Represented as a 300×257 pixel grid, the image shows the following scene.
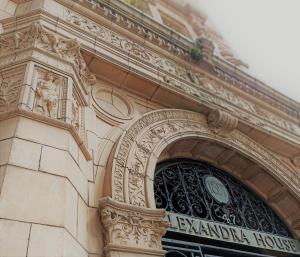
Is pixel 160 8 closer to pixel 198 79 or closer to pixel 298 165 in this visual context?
pixel 198 79

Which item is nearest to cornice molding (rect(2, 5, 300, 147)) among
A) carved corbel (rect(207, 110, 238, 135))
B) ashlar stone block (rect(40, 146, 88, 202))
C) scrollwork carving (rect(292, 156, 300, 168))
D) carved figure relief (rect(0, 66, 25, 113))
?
carved corbel (rect(207, 110, 238, 135))

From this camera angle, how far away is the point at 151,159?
3.98 metres

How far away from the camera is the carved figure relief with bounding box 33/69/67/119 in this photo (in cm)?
314

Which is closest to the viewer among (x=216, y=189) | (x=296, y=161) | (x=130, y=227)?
(x=130, y=227)

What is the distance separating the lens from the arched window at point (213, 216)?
4109 mm

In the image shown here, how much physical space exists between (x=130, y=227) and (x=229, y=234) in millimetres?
2124

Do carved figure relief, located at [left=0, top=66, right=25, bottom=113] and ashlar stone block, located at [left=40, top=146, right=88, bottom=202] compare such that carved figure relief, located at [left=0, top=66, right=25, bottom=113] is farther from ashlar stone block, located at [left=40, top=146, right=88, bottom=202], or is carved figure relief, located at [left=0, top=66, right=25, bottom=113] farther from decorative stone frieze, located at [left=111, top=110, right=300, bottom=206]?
decorative stone frieze, located at [left=111, top=110, right=300, bottom=206]

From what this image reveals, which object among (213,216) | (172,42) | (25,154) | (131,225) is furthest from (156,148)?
(172,42)

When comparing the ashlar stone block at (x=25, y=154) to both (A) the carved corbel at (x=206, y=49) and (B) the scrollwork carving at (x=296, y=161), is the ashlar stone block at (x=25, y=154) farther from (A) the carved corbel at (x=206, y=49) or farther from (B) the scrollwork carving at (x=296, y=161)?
(B) the scrollwork carving at (x=296, y=161)

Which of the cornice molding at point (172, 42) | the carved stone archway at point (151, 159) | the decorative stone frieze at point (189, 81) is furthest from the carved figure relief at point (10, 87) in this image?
the cornice molding at point (172, 42)

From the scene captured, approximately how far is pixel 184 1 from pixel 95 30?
9.29 metres

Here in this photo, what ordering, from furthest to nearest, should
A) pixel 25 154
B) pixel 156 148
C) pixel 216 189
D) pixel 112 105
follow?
pixel 216 189
pixel 112 105
pixel 156 148
pixel 25 154

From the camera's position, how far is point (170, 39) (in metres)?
6.14

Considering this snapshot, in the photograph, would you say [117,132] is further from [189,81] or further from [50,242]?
[189,81]
